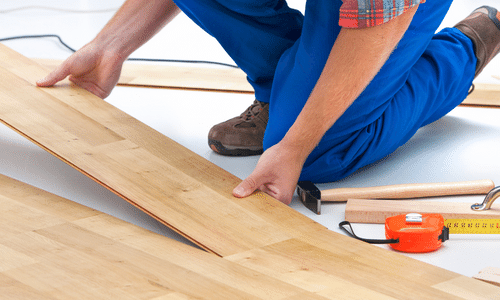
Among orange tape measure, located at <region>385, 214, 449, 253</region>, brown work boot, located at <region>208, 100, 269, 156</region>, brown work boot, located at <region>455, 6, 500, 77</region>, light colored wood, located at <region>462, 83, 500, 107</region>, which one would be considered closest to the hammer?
orange tape measure, located at <region>385, 214, 449, 253</region>

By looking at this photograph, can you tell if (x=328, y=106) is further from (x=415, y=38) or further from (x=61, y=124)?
(x=61, y=124)

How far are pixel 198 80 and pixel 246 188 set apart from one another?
1368 mm

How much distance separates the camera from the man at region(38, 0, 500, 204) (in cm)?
126

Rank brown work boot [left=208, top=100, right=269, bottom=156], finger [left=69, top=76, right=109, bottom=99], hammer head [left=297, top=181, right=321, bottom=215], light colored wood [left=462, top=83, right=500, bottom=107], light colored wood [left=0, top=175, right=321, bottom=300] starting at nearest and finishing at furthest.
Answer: light colored wood [left=0, top=175, right=321, bottom=300], hammer head [left=297, top=181, right=321, bottom=215], brown work boot [left=208, top=100, right=269, bottom=156], finger [left=69, top=76, right=109, bottom=99], light colored wood [left=462, top=83, right=500, bottom=107]

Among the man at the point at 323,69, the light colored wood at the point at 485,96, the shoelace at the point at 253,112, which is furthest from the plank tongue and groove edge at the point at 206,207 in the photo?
the light colored wood at the point at 485,96

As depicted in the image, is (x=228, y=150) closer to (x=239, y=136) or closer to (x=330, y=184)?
(x=239, y=136)

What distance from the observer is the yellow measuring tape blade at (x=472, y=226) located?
4.10 feet

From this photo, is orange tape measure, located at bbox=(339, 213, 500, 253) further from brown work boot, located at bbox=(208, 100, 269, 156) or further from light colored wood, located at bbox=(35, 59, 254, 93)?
light colored wood, located at bbox=(35, 59, 254, 93)

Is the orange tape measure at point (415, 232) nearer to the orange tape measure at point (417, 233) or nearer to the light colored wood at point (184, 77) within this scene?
the orange tape measure at point (417, 233)

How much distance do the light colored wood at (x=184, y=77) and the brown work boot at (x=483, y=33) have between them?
0.95 m

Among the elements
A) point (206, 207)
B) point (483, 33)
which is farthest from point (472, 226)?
point (483, 33)

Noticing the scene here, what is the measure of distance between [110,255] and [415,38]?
962 mm

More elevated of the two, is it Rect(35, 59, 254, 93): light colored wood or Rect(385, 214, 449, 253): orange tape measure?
Rect(35, 59, 254, 93): light colored wood

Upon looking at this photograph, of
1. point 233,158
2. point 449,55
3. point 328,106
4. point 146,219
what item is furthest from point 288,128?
point 449,55
